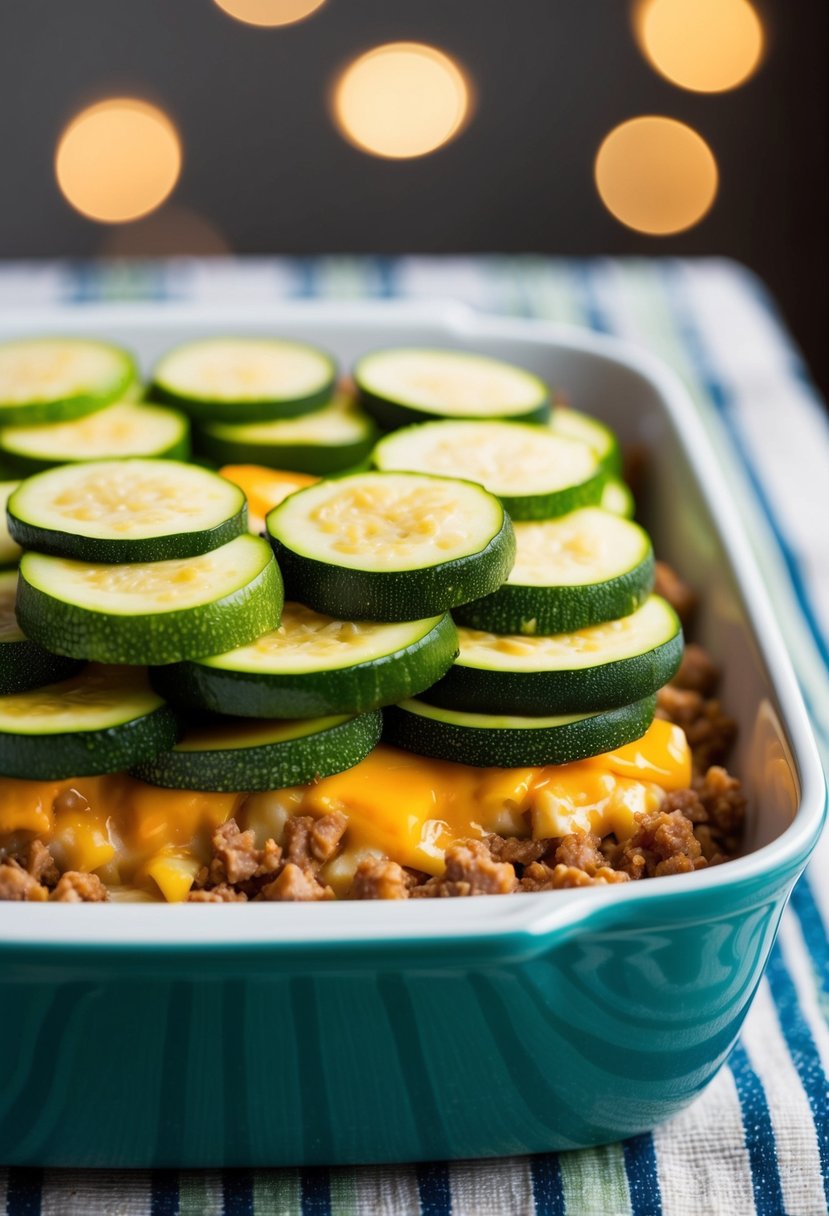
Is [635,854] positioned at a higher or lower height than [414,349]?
lower

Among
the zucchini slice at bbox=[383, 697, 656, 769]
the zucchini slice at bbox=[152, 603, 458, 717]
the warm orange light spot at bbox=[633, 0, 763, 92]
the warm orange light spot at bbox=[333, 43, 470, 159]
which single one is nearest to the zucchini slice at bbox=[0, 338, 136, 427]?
the zucchini slice at bbox=[152, 603, 458, 717]

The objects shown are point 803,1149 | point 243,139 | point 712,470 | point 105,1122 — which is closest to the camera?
point 105,1122

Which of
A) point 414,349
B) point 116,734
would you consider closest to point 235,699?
point 116,734

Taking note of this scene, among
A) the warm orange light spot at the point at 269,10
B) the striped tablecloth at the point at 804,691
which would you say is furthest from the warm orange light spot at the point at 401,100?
the striped tablecloth at the point at 804,691

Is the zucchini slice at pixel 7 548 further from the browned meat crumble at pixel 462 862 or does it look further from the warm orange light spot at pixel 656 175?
the warm orange light spot at pixel 656 175

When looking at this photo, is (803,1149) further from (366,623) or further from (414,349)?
(414,349)

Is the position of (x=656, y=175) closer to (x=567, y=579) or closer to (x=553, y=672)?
(x=567, y=579)

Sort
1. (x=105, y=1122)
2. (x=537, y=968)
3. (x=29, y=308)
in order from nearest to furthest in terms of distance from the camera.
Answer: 1. (x=537, y=968)
2. (x=105, y=1122)
3. (x=29, y=308)

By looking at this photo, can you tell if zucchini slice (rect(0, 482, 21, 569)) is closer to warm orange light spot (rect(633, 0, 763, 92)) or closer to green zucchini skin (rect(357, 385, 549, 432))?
green zucchini skin (rect(357, 385, 549, 432))
